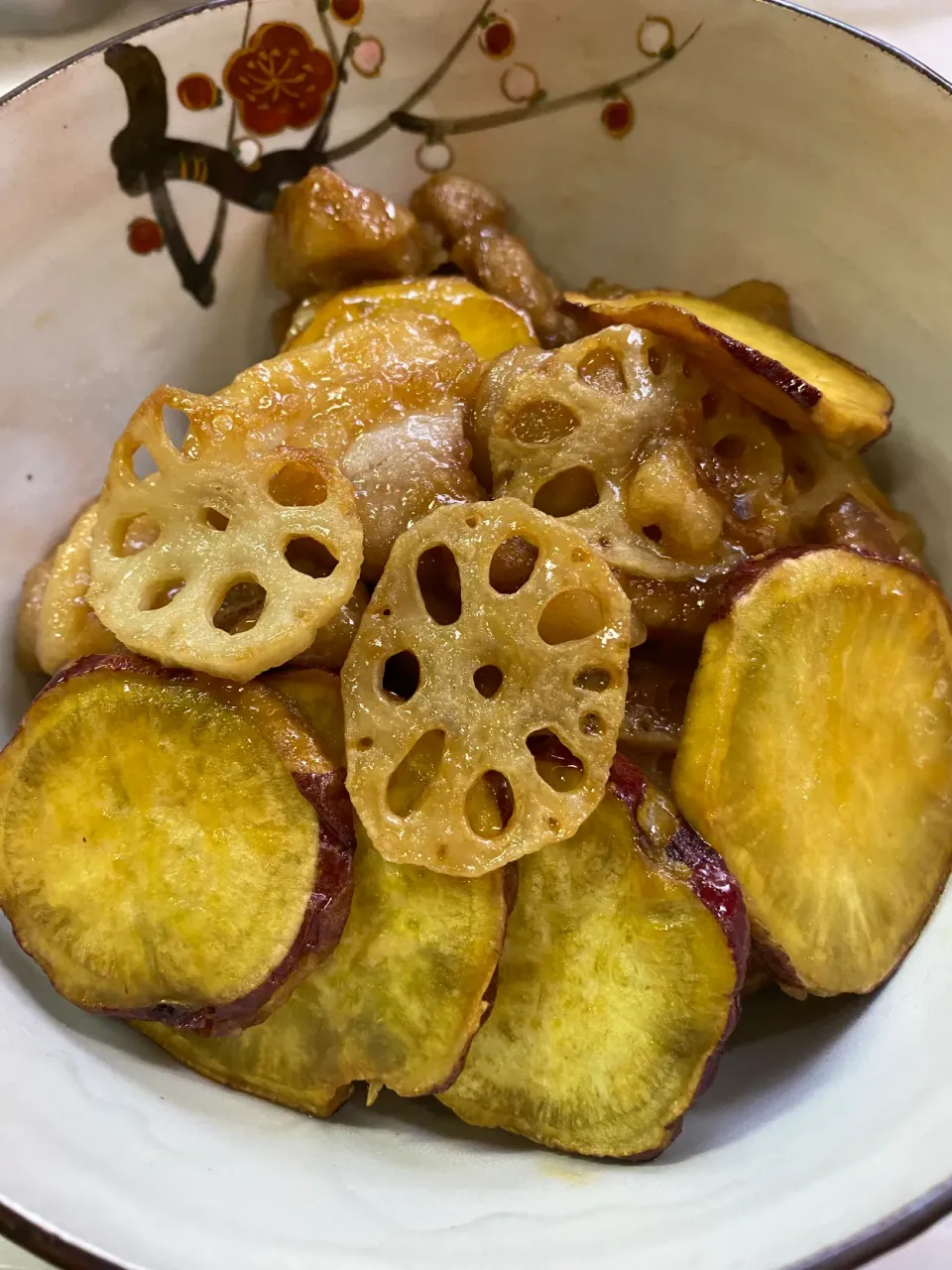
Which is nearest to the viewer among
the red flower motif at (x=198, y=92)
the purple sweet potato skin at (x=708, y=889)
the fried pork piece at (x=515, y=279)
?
the purple sweet potato skin at (x=708, y=889)

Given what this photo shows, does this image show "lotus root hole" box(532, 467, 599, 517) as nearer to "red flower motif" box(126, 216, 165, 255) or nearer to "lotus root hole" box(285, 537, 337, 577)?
"lotus root hole" box(285, 537, 337, 577)

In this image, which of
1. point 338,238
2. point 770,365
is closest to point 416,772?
point 770,365

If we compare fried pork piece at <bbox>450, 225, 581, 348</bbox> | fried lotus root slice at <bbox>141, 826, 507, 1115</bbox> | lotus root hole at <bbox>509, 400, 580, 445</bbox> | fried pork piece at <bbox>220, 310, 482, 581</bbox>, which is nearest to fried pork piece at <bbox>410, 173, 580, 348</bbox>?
fried pork piece at <bbox>450, 225, 581, 348</bbox>

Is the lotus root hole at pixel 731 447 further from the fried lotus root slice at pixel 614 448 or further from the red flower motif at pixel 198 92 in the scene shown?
the red flower motif at pixel 198 92

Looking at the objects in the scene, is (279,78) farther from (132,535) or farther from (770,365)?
(770,365)

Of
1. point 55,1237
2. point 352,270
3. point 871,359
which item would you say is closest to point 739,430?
point 871,359

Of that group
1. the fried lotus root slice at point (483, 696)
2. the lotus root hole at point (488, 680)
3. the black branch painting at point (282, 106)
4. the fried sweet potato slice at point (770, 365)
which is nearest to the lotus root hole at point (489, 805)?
the fried lotus root slice at point (483, 696)
